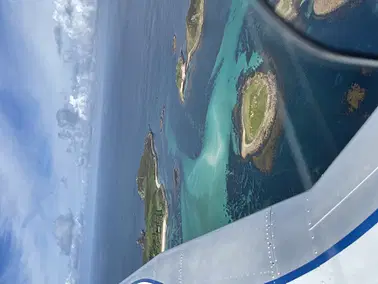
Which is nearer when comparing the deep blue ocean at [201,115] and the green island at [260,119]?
the deep blue ocean at [201,115]

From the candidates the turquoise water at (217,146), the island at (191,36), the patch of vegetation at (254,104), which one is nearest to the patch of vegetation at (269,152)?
the patch of vegetation at (254,104)

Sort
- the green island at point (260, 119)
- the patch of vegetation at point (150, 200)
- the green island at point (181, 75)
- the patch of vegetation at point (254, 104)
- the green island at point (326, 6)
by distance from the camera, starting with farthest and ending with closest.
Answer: the patch of vegetation at point (150, 200), the green island at point (181, 75), the patch of vegetation at point (254, 104), the green island at point (260, 119), the green island at point (326, 6)

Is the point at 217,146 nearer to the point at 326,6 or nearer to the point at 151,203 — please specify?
the point at 326,6

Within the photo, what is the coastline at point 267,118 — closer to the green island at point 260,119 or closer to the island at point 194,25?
the green island at point 260,119

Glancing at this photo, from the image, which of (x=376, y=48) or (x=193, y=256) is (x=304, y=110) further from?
(x=193, y=256)

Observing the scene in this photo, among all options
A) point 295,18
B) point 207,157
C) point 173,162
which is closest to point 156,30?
point 173,162

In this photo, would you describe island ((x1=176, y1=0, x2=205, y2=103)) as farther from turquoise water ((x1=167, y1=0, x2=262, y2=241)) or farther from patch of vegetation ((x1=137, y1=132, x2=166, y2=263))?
patch of vegetation ((x1=137, y1=132, x2=166, y2=263))

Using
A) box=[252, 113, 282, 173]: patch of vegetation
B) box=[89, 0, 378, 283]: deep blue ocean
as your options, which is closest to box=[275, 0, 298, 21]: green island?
box=[89, 0, 378, 283]: deep blue ocean
